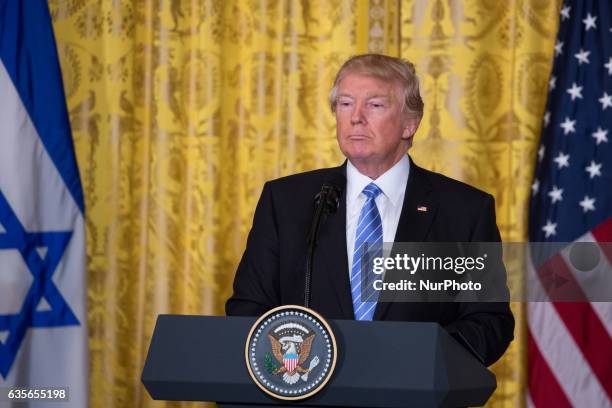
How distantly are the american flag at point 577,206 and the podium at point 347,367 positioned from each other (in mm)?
2194

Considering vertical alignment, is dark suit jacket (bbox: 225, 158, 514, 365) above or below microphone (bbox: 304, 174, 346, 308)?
below

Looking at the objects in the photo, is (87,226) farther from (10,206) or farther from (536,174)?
(536,174)

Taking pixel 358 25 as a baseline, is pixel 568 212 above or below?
below

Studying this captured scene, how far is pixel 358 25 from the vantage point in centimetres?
448

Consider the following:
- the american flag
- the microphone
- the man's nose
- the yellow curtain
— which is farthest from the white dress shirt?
the yellow curtain

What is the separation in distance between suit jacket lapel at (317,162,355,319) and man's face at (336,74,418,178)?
0.25 meters

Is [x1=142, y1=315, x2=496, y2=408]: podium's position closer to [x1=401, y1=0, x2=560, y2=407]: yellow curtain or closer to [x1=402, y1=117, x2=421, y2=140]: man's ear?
[x1=402, y1=117, x2=421, y2=140]: man's ear

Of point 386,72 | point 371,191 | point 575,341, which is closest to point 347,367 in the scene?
point 371,191

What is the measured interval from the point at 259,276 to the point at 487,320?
0.62 metres

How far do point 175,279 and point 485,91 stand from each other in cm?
176

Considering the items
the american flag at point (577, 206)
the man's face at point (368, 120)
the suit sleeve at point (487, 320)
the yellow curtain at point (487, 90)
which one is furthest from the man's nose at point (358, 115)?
the yellow curtain at point (487, 90)

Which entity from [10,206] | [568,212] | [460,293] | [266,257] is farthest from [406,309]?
[10,206]

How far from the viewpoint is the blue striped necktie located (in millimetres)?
2443

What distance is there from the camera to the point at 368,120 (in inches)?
103
